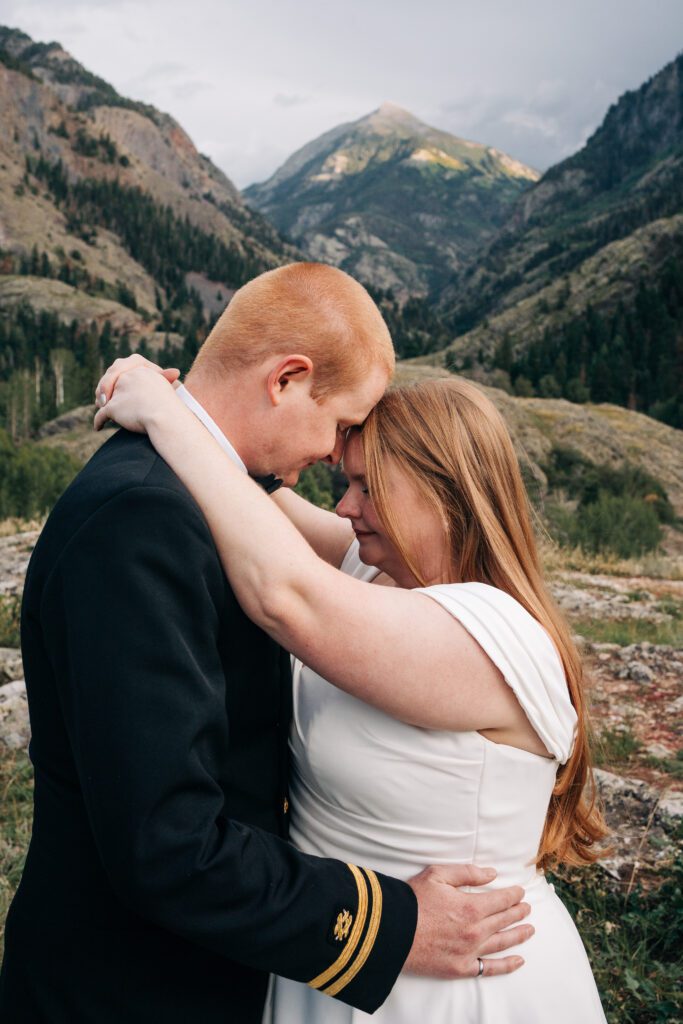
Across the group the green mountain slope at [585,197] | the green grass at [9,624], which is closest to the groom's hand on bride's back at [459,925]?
the green grass at [9,624]

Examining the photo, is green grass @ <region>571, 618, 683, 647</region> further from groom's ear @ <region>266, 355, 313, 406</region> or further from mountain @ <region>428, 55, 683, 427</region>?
groom's ear @ <region>266, 355, 313, 406</region>

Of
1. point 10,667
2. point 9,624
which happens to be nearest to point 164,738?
point 10,667

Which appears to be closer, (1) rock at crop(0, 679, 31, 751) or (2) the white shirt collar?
(2) the white shirt collar

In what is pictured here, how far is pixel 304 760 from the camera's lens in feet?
6.55

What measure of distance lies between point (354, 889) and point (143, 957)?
50 centimetres

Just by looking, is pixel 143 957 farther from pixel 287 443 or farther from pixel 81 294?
pixel 81 294

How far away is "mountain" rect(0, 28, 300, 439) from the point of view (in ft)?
260

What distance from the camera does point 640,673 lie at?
661 cm

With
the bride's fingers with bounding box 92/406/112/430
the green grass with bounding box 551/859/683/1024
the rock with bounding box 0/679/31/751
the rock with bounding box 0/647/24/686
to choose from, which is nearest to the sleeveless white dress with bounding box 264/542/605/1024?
the bride's fingers with bounding box 92/406/112/430

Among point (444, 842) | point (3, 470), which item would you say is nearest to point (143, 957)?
point (444, 842)

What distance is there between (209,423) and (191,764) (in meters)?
0.93

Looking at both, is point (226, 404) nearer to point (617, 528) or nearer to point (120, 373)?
point (120, 373)

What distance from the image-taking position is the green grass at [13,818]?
3.88 m

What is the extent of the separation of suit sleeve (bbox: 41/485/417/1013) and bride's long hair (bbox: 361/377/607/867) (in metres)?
0.78
